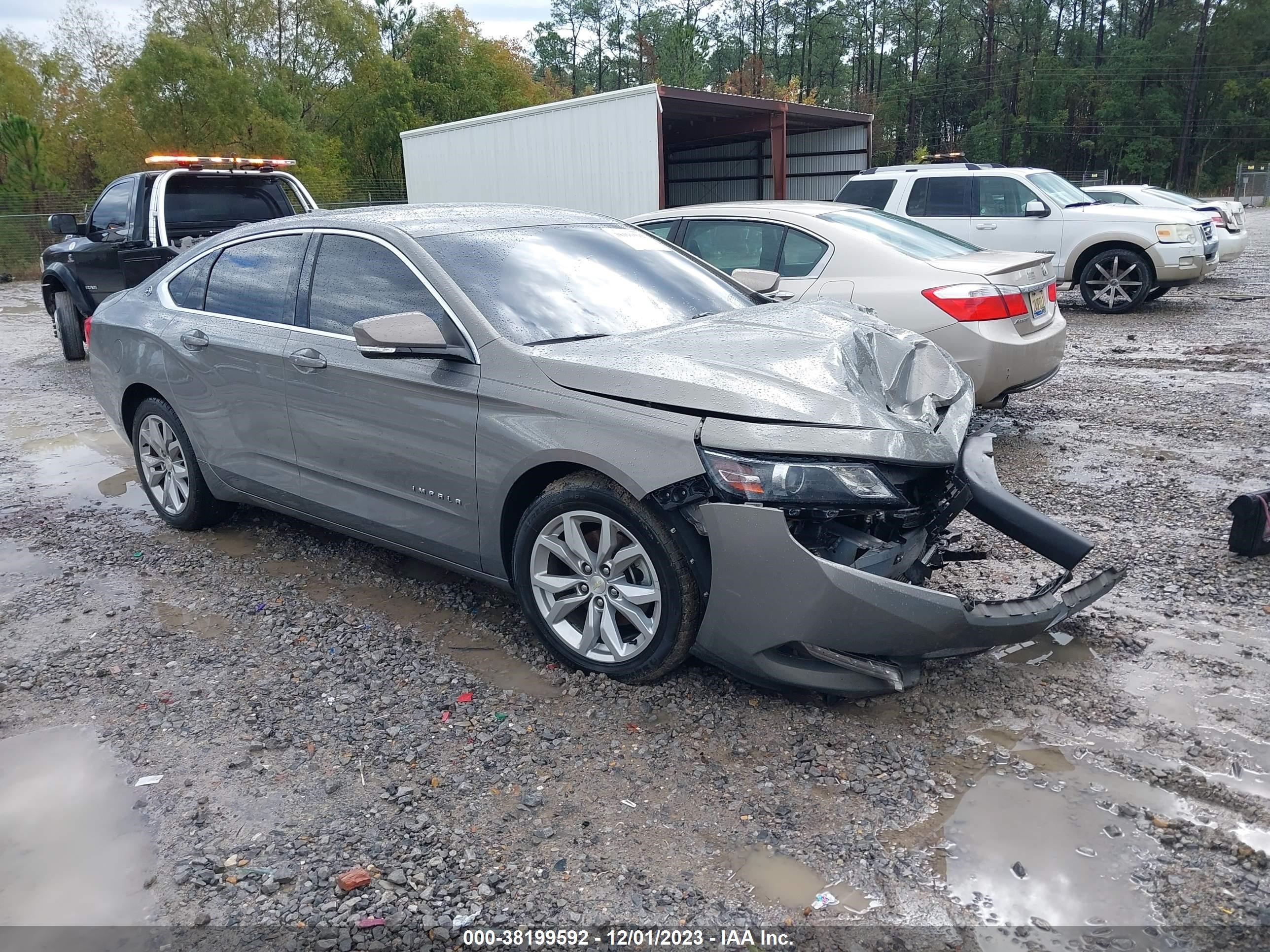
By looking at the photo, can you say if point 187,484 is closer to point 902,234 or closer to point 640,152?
point 902,234

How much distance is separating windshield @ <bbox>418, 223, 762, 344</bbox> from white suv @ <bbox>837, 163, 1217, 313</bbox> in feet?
28.2

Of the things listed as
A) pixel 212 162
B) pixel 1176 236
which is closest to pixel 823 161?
pixel 1176 236

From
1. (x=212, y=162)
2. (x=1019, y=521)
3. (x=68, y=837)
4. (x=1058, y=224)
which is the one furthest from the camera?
(x=1058, y=224)

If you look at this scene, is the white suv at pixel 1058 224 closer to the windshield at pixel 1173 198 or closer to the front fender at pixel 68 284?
the windshield at pixel 1173 198

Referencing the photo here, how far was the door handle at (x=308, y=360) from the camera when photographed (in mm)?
4227

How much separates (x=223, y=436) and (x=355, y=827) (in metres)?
2.63

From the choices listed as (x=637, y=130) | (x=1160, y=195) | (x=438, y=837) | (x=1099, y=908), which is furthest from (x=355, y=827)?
(x=1160, y=195)

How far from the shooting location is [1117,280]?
12.8 m

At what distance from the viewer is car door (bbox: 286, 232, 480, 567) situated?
12.4 feet

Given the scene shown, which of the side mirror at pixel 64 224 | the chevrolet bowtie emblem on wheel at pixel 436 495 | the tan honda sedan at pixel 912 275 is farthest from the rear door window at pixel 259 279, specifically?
the side mirror at pixel 64 224

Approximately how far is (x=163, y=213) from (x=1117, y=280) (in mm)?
11446

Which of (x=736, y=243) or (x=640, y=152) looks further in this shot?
(x=640, y=152)

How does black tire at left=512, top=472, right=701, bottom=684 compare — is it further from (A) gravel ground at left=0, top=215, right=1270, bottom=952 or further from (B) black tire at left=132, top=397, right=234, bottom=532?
(B) black tire at left=132, top=397, right=234, bottom=532

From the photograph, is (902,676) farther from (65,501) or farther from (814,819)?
(65,501)
